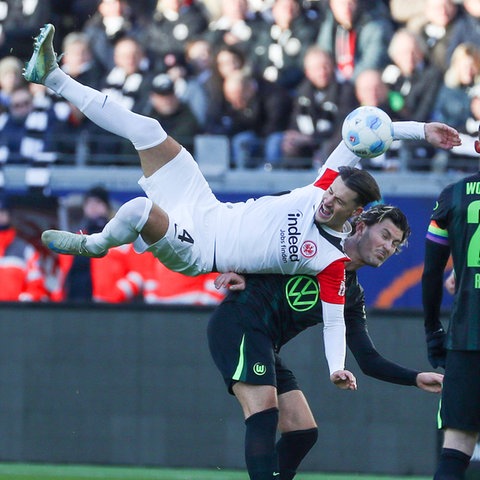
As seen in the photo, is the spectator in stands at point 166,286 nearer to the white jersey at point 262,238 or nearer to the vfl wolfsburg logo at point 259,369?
the white jersey at point 262,238

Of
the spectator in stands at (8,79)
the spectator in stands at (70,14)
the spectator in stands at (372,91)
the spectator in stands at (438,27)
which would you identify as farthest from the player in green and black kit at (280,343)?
the spectator in stands at (70,14)

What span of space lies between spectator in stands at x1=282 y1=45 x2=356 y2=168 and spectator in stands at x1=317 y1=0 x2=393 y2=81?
181 mm

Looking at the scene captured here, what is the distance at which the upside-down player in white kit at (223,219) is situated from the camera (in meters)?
6.07

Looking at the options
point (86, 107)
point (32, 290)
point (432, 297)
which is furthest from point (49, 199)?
point (432, 297)

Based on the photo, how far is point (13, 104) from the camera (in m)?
11.3

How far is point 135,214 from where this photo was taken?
5996 mm

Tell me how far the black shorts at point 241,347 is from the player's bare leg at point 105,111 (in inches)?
35.2

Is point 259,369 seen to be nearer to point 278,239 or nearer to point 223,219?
point 278,239

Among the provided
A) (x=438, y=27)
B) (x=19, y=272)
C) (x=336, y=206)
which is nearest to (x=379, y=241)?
(x=336, y=206)

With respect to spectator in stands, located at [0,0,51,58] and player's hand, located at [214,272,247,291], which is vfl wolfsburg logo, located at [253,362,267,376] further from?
spectator in stands, located at [0,0,51,58]

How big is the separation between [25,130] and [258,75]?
7.21 feet

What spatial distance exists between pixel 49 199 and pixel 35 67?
3.45 meters

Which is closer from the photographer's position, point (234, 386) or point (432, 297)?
point (432, 297)

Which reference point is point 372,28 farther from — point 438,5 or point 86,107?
point 86,107
